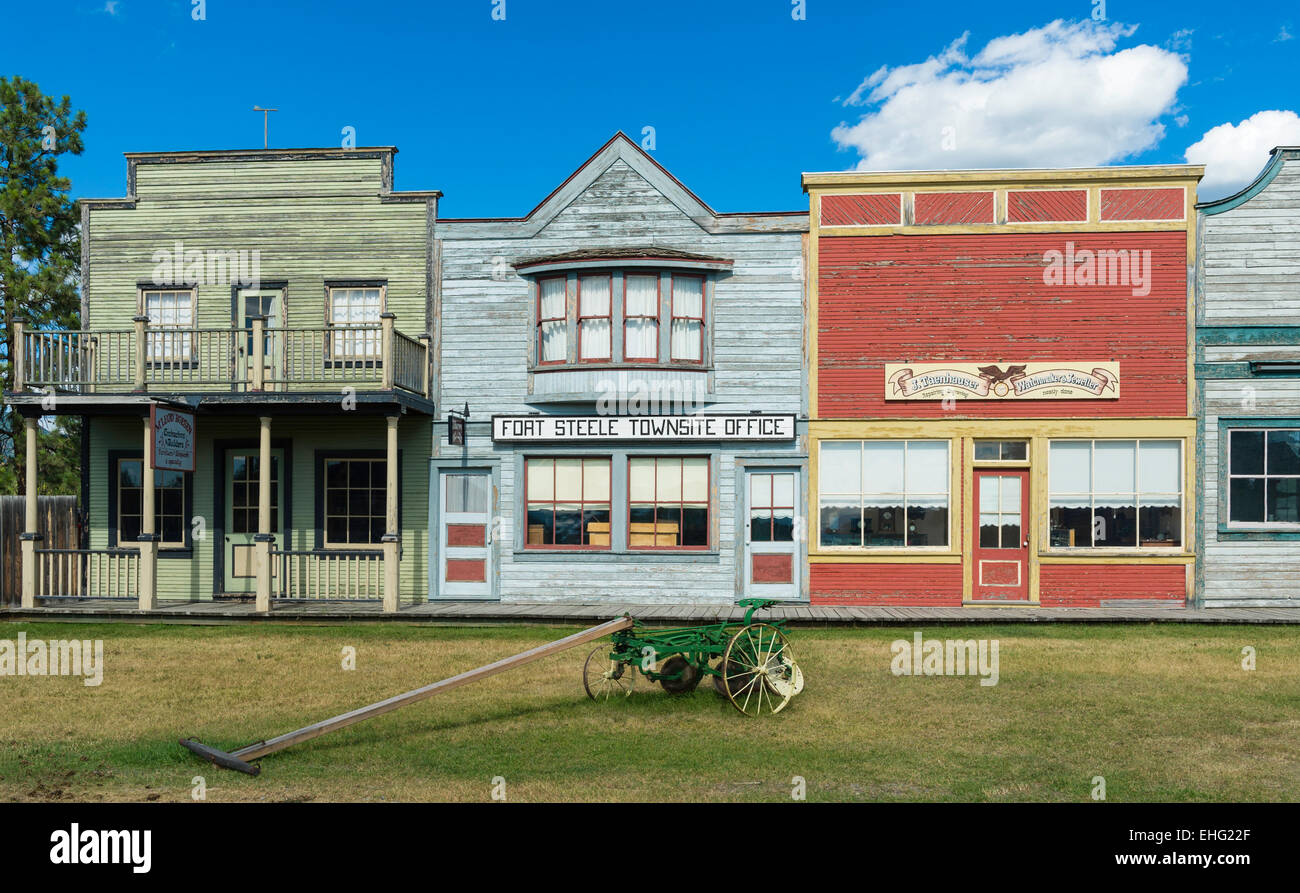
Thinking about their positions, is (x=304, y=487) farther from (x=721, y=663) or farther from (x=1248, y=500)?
(x=1248, y=500)

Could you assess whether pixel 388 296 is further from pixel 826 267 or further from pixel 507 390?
pixel 826 267

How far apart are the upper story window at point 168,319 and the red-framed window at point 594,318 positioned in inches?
288

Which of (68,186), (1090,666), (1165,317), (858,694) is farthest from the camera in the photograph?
(68,186)

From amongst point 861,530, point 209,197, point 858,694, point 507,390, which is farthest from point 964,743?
point 209,197

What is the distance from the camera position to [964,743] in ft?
25.0

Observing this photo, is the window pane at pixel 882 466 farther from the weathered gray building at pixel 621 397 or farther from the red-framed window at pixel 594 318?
the red-framed window at pixel 594 318

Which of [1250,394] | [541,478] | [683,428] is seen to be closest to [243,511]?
[541,478]

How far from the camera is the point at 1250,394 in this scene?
51.8 ft

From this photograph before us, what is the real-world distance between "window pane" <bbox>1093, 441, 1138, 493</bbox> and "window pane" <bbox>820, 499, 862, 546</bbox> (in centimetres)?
417

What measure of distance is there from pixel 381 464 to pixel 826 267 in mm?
9015

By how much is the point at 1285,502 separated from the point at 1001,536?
4913 mm

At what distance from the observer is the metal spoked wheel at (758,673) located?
8.62 meters

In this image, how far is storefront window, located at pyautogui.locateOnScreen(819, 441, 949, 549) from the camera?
16094 mm
